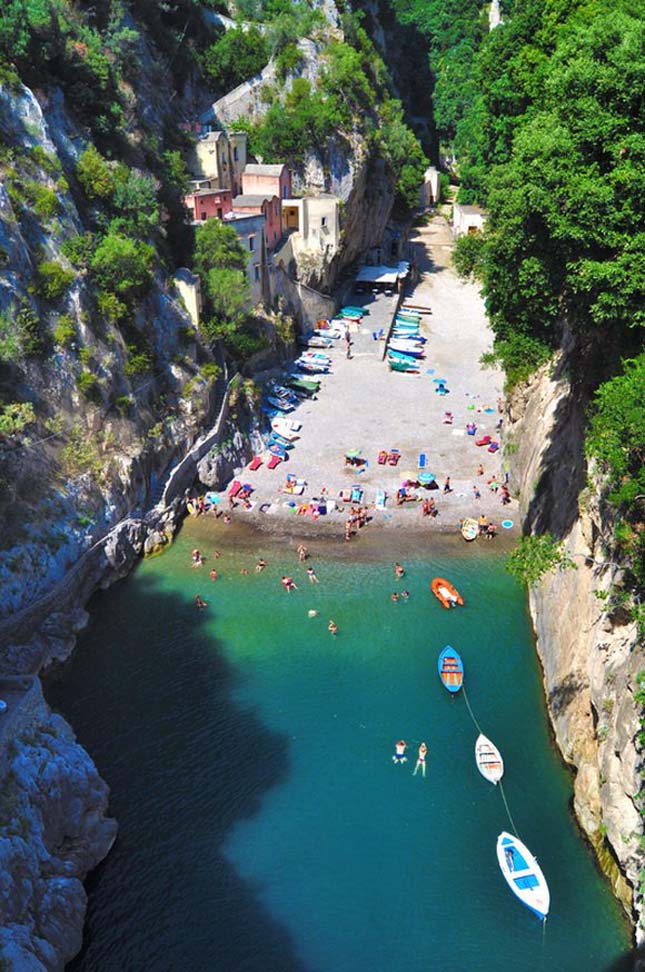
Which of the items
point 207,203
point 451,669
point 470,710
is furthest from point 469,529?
point 207,203

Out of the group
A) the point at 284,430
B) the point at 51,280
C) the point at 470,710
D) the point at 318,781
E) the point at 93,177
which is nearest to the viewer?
A: the point at 318,781

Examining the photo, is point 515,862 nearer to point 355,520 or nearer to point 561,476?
point 561,476

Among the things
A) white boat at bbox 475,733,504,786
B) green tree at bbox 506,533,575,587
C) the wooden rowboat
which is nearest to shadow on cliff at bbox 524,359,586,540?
the wooden rowboat

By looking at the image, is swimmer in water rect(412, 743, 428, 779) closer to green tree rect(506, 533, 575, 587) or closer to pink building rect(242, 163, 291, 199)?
green tree rect(506, 533, 575, 587)

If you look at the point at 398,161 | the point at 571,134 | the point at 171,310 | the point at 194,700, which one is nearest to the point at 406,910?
the point at 194,700

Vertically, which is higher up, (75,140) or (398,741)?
(75,140)

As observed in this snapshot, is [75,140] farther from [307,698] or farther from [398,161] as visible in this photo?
[398,161]
